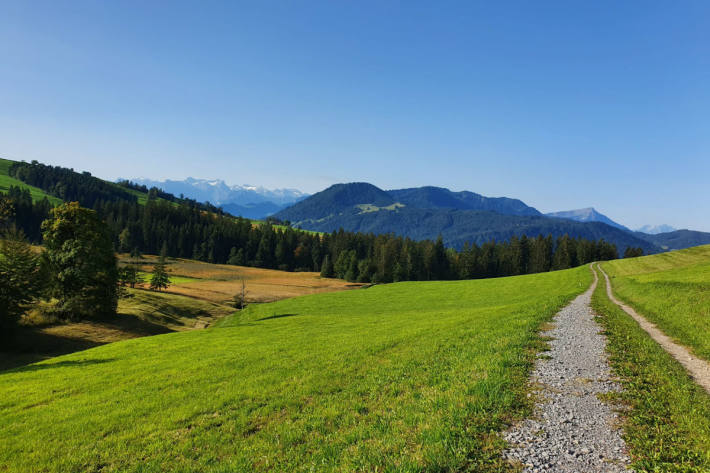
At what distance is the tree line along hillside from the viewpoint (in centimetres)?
14150

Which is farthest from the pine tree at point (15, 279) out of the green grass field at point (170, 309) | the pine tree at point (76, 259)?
the green grass field at point (170, 309)

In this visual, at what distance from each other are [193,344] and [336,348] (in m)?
15.1

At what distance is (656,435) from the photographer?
328 inches

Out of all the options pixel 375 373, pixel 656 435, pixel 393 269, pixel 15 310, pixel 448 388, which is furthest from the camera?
pixel 393 269

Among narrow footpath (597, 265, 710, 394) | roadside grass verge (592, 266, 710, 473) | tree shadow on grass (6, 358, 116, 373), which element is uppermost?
roadside grass verge (592, 266, 710, 473)

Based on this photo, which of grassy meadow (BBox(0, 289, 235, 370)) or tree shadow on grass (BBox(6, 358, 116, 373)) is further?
grassy meadow (BBox(0, 289, 235, 370))

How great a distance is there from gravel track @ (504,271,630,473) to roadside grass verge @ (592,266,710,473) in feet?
1.30

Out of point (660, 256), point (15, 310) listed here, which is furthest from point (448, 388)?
point (660, 256)

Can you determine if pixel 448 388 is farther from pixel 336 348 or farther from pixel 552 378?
pixel 336 348

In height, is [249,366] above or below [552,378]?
below

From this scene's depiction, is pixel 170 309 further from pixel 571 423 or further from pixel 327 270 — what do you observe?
pixel 327 270

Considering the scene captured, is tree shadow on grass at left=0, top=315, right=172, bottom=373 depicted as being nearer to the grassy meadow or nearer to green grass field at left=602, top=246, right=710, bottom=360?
the grassy meadow

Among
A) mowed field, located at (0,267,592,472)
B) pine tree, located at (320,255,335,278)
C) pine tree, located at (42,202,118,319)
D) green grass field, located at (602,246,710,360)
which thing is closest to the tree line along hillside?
pine tree, located at (320,255,335,278)

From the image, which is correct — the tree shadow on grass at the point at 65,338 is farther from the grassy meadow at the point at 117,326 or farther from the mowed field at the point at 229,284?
the mowed field at the point at 229,284
